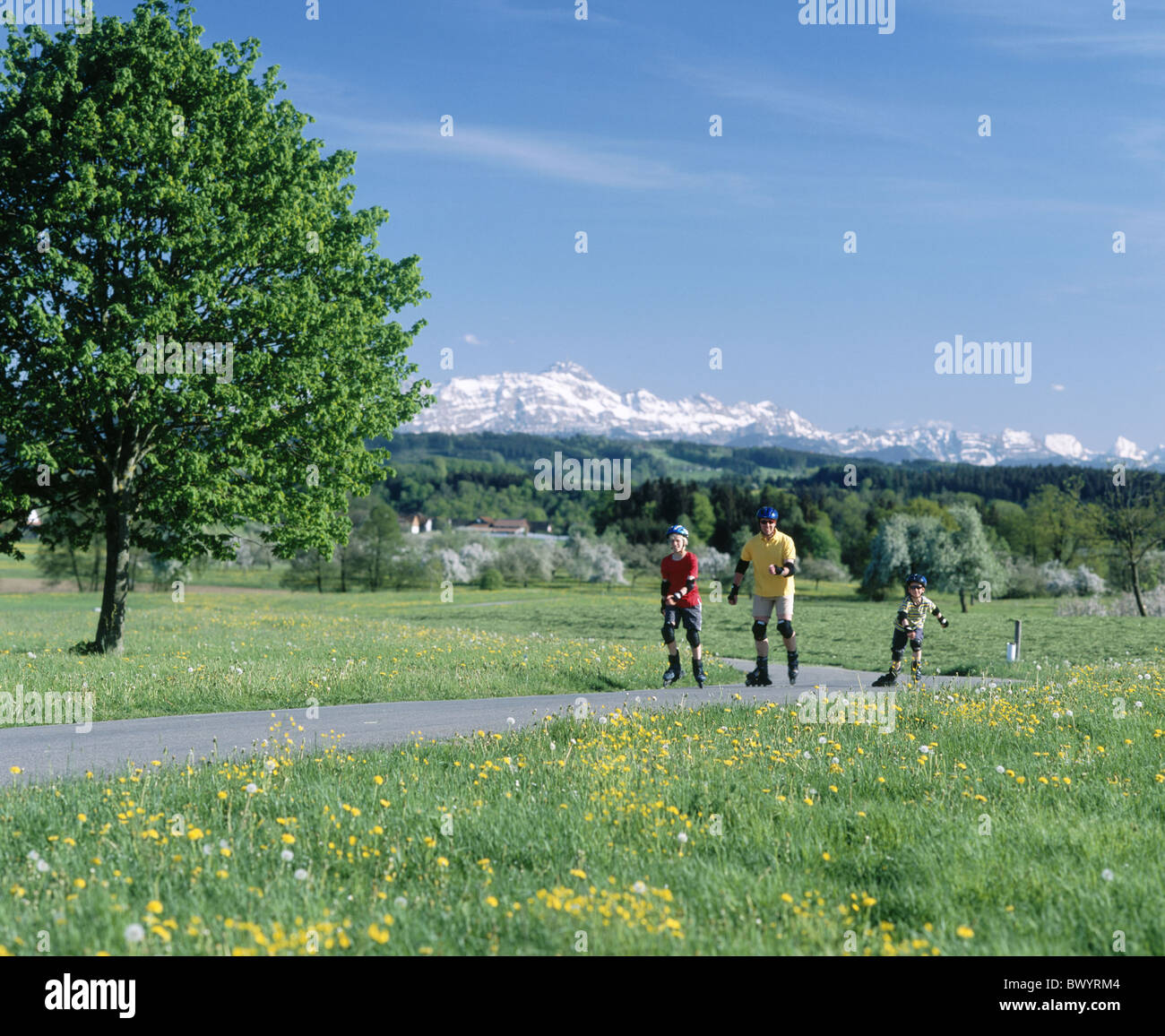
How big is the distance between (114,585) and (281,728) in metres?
9.88

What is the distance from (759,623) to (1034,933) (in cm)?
975

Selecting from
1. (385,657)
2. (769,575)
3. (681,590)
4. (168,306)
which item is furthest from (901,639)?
(168,306)

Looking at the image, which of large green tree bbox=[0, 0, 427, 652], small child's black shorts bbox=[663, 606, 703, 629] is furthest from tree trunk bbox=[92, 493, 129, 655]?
small child's black shorts bbox=[663, 606, 703, 629]

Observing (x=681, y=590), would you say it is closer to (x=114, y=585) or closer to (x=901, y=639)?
(x=901, y=639)

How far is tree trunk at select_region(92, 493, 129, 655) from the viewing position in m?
18.2

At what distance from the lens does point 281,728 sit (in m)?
10.8

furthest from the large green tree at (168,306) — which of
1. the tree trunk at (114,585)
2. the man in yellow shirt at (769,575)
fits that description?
the man in yellow shirt at (769,575)

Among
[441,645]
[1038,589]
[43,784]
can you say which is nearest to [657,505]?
[1038,589]

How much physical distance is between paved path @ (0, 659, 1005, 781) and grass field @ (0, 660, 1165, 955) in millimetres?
1312

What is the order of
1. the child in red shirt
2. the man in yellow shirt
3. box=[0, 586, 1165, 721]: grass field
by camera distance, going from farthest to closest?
the child in red shirt → the man in yellow shirt → box=[0, 586, 1165, 721]: grass field

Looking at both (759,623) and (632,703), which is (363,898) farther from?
(759,623)

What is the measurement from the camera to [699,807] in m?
6.69

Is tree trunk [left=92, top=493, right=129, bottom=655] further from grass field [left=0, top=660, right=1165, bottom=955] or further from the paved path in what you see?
grass field [left=0, top=660, right=1165, bottom=955]
